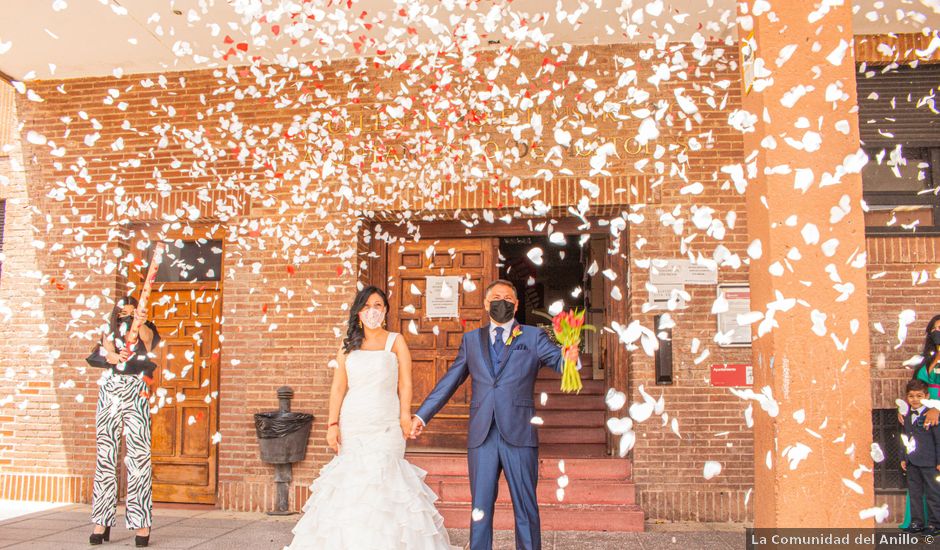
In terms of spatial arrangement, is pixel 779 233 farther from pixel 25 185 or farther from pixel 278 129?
pixel 25 185

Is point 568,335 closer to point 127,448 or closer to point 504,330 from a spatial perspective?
point 504,330

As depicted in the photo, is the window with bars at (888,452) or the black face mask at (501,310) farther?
the window with bars at (888,452)

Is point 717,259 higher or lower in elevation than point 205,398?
higher

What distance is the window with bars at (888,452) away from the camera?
22.1ft

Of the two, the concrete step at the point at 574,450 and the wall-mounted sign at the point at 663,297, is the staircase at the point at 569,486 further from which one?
the wall-mounted sign at the point at 663,297

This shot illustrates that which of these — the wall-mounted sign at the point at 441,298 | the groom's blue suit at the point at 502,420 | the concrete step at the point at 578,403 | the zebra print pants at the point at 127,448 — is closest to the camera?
the groom's blue suit at the point at 502,420

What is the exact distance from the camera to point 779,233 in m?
3.63

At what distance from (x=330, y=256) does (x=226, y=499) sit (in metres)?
2.61

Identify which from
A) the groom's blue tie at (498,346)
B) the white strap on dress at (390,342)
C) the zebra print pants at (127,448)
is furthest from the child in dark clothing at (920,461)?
the zebra print pants at (127,448)

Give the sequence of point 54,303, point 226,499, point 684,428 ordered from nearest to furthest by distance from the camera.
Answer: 1. point 684,428
2. point 226,499
3. point 54,303

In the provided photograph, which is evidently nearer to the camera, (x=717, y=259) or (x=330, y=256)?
(x=717, y=259)

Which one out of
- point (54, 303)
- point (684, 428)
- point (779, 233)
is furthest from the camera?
point (54, 303)

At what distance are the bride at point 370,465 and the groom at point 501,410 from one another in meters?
0.24

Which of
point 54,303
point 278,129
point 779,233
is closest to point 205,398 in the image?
point 54,303
